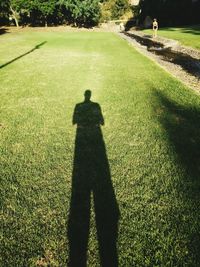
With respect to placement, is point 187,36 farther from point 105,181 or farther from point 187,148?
point 105,181

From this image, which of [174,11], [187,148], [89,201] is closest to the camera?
[89,201]

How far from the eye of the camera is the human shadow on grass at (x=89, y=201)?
2943mm

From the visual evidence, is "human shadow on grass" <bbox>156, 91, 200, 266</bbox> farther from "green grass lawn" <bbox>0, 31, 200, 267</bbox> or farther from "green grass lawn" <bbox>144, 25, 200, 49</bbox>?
"green grass lawn" <bbox>144, 25, 200, 49</bbox>

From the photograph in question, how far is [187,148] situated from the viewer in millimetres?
5090

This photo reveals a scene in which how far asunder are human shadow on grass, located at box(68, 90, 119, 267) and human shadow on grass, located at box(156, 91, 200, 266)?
104cm

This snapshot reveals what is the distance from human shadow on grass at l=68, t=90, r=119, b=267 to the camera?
2943 millimetres

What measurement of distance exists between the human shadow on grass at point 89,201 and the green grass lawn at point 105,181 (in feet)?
0.05

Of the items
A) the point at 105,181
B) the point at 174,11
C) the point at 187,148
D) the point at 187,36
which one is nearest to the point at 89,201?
the point at 105,181

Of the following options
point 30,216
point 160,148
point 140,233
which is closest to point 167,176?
point 160,148

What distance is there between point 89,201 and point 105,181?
55 cm

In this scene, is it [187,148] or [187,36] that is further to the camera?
[187,36]

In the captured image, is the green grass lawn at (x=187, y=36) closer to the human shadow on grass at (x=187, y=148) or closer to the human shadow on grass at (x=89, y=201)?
the human shadow on grass at (x=187, y=148)

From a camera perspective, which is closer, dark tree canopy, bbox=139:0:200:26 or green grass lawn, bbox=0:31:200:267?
green grass lawn, bbox=0:31:200:267

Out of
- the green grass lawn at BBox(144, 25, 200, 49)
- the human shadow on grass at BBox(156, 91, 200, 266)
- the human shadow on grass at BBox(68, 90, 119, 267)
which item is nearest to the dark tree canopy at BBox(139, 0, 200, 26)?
the green grass lawn at BBox(144, 25, 200, 49)
